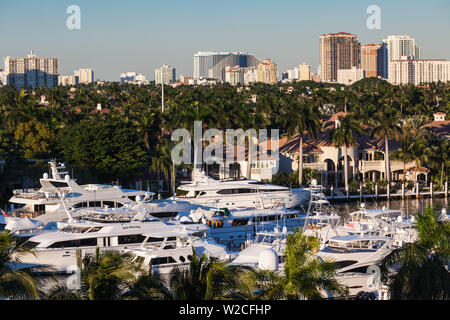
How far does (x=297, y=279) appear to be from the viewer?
42.5 ft

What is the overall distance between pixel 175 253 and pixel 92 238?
3955mm

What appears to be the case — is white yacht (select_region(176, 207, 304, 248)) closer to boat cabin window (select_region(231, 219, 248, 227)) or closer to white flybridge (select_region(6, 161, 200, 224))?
boat cabin window (select_region(231, 219, 248, 227))

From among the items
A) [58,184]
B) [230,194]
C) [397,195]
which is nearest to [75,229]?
[58,184]

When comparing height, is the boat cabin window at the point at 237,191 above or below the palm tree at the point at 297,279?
above

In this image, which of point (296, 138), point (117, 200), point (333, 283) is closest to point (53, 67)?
point (296, 138)

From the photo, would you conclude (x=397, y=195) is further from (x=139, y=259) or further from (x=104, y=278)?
(x=104, y=278)

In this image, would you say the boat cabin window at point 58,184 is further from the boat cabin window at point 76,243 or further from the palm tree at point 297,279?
the palm tree at point 297,279

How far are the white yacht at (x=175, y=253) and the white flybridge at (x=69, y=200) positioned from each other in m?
7.64

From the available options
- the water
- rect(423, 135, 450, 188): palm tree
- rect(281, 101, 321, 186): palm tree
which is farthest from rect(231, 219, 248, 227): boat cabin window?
rect(423, 135, 450, 188): palm tree

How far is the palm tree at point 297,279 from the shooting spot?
12773 mm

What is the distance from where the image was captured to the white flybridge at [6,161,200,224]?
3347 cm

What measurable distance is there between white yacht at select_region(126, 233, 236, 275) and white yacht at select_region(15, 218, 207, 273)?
1.23 ft

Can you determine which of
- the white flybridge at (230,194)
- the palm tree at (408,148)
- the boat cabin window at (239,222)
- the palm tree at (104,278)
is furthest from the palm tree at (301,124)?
the palm tree at (104,278)

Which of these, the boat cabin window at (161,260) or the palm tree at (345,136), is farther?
the palm tree at (345,136)
